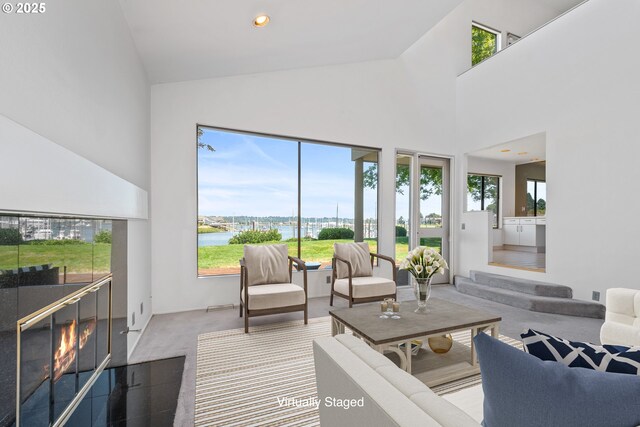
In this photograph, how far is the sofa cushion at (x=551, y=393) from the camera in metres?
0.66

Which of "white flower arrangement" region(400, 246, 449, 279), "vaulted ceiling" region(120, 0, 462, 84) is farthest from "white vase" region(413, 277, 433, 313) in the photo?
"vaulted ceiling" region(120, 0, 462, 84)

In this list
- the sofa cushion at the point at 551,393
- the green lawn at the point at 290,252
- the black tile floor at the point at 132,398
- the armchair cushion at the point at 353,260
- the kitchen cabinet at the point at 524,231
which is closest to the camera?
the sofa cushion at the point at 551,393

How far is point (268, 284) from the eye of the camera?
3576 mm

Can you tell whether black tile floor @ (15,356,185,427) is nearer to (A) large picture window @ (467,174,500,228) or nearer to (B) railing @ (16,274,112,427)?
(B) railing @ (16,274,112,427)

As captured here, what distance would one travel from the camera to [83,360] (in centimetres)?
176

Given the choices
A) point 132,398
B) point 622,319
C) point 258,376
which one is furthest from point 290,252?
point 622,319

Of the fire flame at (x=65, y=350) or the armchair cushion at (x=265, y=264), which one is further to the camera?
the armchair cushion at (x=265, y=264)

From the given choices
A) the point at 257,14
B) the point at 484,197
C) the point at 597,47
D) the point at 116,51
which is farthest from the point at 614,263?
the point at 116,51

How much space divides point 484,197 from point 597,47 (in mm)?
4482

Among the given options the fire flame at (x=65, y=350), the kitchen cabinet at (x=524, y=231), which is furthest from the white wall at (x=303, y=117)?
the kitchen cabinet at (x=524, y=231)

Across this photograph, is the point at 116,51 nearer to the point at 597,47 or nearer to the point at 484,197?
the point at 597,47

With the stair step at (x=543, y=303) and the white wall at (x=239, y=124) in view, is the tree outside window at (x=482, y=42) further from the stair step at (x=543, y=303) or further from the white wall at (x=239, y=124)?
the stair step at (x=543, y=303)

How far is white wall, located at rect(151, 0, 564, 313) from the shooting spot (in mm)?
3770

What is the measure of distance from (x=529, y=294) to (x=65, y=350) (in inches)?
204
